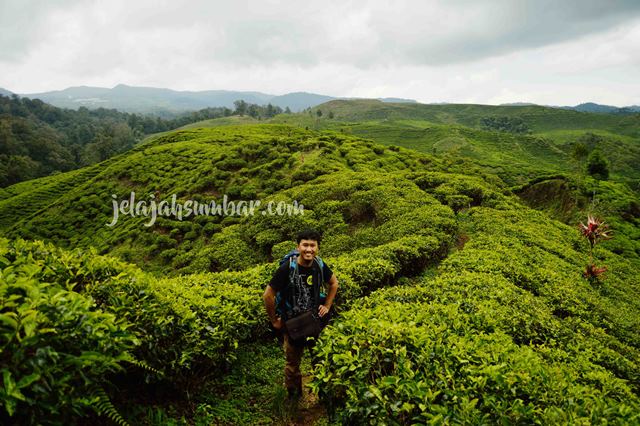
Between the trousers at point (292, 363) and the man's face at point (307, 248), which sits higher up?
the man's face at point (307, 248)

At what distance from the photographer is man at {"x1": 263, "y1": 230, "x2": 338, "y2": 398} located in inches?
221

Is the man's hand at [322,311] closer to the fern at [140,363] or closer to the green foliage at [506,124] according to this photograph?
the fern at [140,363]

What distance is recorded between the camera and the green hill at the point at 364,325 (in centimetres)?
341

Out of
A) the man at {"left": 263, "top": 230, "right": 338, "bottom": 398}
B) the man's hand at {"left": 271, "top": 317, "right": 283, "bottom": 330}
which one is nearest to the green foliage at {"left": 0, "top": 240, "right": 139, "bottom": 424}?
the man at {"left": 263, "top": 230, "right": 338, "bottom": 398}

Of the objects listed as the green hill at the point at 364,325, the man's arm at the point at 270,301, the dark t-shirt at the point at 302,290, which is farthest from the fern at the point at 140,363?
the dark t-shirt at the point at 302,290

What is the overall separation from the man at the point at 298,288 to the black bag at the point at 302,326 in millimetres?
182

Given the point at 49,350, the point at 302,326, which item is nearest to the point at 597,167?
the point at 302,326

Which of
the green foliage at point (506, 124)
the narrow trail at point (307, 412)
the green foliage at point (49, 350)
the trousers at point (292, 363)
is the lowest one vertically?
the narrow trail at point (307, 412)

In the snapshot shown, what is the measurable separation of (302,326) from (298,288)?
0.58 meters

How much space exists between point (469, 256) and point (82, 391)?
421 inches

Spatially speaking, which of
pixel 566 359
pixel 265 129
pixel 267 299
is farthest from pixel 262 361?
pixel 265 129

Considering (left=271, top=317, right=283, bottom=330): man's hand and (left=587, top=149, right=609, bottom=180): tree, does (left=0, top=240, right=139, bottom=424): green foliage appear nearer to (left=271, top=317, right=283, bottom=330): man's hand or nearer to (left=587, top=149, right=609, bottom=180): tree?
(left=271, top=317, right=283, bottom=330): man's hand

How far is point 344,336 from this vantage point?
203 inches

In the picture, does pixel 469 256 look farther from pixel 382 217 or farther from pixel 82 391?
pixel 82 391
